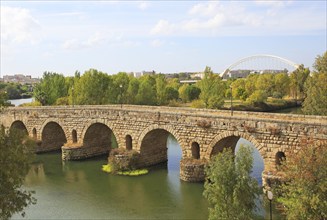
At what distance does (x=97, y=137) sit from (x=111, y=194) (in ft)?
35.0

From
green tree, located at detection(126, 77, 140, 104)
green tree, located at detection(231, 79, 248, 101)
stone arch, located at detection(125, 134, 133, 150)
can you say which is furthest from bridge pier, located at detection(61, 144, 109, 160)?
green tree, located at detection(231, 79, 248, 101)

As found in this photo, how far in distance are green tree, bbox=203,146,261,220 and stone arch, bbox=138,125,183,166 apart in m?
12.7

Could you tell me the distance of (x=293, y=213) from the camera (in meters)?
14.7

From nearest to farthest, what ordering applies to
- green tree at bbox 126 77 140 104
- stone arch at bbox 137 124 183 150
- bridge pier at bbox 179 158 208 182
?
bridge pier at bbox 179 158 208 182 → stone arch at bbox 137 124 183 150 → green tree at bbox 126 77 140 104

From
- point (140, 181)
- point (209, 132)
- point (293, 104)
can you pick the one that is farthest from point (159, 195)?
point (293, 104)

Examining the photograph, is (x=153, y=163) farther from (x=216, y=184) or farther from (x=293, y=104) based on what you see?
(x=293, y=104)

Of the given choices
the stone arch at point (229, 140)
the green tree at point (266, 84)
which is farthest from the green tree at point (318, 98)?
the green tree at point (266, 84)

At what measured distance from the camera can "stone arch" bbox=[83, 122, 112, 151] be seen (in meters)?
34.3

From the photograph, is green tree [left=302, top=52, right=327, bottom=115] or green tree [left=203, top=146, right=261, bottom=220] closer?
green tree [left=203, top=146, right=261, bottom=220]

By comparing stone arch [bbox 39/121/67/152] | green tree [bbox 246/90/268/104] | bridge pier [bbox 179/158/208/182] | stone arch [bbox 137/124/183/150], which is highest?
green tree [bbox 246/90/268/104]

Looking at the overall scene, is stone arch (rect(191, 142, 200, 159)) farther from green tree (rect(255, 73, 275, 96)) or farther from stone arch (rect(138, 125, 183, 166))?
green tree (rect(255, 73, 275, 96))

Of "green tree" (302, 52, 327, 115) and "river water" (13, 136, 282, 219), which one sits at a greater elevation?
"green tree" (302, 52, 327, 115)

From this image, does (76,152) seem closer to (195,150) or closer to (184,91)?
(195,150)

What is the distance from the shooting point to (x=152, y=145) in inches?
1211
